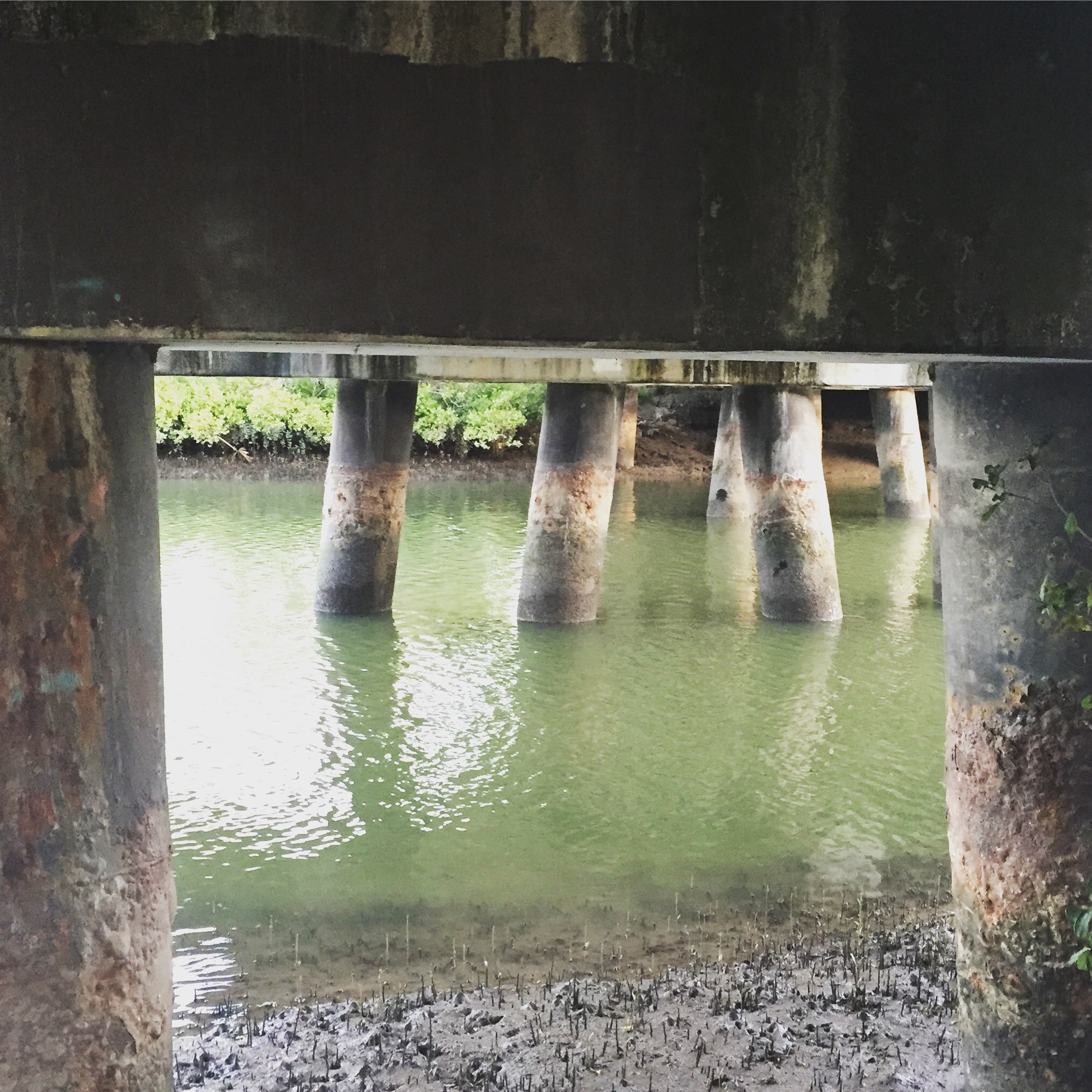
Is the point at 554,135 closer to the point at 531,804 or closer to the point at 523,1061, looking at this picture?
the point at 523,1061

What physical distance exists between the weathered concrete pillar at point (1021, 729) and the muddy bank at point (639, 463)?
23691mm

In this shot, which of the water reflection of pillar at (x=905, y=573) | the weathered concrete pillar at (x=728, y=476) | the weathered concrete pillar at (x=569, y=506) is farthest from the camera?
the weathered concrete pillar at (x=728, y=476)

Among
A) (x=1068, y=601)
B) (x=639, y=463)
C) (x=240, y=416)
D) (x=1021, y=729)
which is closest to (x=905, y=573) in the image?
(x=1021, y=729)

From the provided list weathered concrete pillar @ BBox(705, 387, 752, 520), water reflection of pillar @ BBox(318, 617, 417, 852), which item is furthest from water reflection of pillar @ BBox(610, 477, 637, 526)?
water reflection of pillar @ BBox(318, 617, 417, 852)

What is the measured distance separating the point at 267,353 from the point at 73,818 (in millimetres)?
8506

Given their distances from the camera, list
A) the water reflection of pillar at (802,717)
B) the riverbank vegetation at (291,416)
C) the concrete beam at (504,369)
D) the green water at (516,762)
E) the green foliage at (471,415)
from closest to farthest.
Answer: the green water at (516,762) < the water reflection of pillar at (802,717) < the concrete beam at (504,369) < the riverbank vegetation at (291,416) < the green foliage at (471,415)

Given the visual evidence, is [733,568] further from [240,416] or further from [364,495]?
[240,416]

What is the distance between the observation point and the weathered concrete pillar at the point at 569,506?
12.4 metres

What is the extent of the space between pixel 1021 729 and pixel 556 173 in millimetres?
2228

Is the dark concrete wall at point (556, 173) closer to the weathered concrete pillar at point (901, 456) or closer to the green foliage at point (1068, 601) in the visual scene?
the green foliage at point (1068, 601)

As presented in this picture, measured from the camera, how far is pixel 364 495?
41.2 feet

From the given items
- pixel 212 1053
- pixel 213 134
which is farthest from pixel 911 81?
pixel 212 1053

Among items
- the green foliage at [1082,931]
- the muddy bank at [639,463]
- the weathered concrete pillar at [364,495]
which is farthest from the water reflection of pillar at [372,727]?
the muddy bank at [639,463]

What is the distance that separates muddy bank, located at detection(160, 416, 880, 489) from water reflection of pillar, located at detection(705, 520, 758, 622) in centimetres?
743
